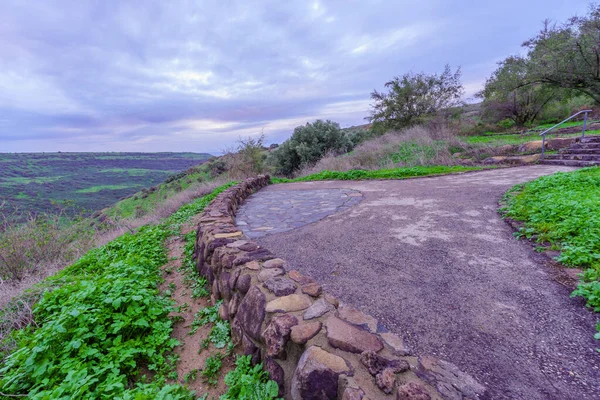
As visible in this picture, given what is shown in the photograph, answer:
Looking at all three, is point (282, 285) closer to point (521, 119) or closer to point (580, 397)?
point (580, 397)

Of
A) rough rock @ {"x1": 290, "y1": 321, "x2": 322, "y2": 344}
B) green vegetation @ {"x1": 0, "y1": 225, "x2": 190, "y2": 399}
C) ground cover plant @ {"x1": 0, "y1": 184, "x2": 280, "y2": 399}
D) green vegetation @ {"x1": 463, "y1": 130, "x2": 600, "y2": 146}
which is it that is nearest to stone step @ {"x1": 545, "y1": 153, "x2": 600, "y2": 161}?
green vegetation @ {"x1": 463, "y1": 130, "x2": 600, "y2": 146}

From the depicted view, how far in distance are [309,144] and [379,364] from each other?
14.9 metres

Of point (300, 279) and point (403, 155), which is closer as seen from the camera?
point (300, 279)

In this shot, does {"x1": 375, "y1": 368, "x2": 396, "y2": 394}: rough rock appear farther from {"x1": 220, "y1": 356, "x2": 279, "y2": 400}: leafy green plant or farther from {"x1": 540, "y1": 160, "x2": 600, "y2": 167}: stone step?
{"x1": 540, "y1": 160, "x2": 600, "y2": 167}: stone step

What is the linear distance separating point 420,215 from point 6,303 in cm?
529

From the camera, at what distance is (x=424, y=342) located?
1.76 m

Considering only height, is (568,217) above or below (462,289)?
above

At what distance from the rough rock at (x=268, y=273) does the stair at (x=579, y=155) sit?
347 inches

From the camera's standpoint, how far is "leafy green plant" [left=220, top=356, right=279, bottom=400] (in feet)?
4.98

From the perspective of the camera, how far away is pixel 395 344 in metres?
1.47

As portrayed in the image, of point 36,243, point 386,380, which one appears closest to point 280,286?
point 386,380

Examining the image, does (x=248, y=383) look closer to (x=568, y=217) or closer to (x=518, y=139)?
(x=568, y=217)

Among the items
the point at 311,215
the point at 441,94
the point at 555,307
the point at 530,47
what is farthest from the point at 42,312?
the point at 530,47

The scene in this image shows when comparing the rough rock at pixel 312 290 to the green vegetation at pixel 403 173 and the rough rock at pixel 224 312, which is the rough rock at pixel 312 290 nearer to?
the rough rock at pixel 224 312
